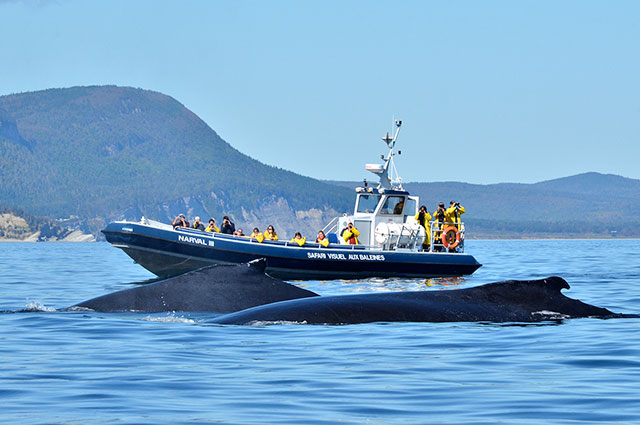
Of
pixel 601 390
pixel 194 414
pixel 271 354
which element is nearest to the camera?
pixel 194 414

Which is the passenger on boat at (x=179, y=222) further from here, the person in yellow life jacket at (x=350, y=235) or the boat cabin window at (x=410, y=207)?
the boat cabin window at (x=410, y=207)

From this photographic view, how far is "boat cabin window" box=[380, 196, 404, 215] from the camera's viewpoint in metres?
37.6

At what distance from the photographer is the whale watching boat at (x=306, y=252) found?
3297 cm

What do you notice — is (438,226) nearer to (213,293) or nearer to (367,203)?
(367,203)

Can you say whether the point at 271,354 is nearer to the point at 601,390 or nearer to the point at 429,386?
the point at 429,386

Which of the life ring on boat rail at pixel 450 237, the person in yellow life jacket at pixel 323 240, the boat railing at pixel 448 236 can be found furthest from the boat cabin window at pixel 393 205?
the person in yellow life jacket at pixel 323 240

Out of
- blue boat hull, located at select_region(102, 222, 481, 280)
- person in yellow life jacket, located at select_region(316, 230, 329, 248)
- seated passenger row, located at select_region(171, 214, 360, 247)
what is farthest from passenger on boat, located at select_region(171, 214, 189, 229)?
person in yellow life jacket, located at select_region(316, 230, 329, 248)

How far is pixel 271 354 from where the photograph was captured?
11.8 metres

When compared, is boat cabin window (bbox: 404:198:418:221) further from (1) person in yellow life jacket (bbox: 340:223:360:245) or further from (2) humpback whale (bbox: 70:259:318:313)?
(2) humpback whale (bbox: 70:259:318:313)

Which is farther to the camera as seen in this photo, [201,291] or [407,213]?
[407,213]

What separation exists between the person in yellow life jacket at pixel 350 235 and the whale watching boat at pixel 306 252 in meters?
0.46

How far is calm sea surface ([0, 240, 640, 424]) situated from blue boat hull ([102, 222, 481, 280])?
54.4 feet

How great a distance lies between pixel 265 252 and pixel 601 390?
2382 cm

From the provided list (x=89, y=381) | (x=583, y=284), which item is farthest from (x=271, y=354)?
(x=583, y=284)
